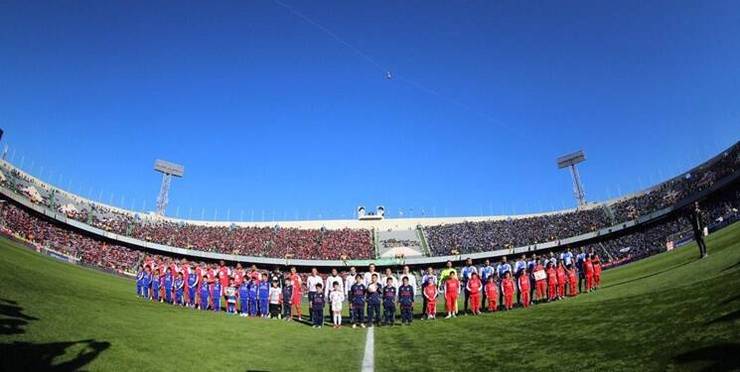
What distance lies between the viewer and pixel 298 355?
31.8ft

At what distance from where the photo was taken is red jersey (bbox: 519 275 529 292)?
17.7 metres

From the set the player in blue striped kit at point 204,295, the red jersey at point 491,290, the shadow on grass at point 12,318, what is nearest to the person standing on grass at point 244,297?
the player in blue striped kit at point 204,295

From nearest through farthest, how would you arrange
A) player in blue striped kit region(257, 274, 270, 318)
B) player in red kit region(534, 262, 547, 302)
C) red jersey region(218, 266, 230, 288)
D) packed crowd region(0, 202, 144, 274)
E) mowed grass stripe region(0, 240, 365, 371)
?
mowed grass stripe region(0, 240, 365, 371), player in red kit region(534, 262, 547, 302), player in blue striped kit region(257, 274, 270, 318), red jersey region(218, 266, 230, 288), packed crowd region(0, 202, 144, 274)

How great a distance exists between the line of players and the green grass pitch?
2507mm

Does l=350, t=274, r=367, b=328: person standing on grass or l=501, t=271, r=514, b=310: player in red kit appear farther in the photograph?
l=501, t=271, r=514, b=310: player in red kit

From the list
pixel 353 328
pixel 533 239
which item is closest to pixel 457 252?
pixel 533 239

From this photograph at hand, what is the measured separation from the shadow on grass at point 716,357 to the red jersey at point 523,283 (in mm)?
12122

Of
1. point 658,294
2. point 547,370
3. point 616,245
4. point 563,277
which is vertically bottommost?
point 547,370

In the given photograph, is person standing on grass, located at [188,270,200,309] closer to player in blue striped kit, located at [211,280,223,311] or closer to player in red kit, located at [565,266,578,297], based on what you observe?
player in blue striped kit, located at [211,280,223,311]

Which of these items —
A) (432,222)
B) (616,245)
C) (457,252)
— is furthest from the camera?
(432,222)

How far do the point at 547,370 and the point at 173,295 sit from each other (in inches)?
728

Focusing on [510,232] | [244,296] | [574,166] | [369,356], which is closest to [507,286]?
[369,356]

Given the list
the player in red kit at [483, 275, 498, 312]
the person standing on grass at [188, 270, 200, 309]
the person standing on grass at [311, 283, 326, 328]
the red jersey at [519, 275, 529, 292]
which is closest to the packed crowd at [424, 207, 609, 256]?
the red jersey at [519, 275, 529, 292]

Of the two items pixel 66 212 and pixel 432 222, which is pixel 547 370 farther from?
pixel 432 222
